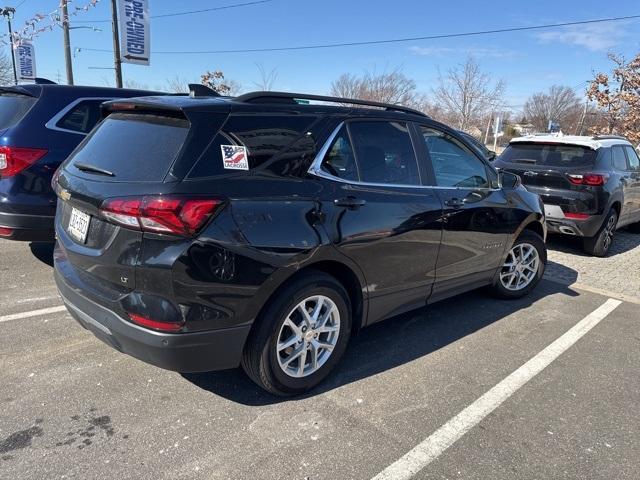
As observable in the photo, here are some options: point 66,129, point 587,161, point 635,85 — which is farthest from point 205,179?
point 635,85

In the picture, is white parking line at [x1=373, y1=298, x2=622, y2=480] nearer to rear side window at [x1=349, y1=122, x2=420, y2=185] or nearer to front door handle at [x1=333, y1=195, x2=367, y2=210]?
front door handle at [x1=333, y1=195, x2=367, y2=210]

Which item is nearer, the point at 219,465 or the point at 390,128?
the point at 219,465

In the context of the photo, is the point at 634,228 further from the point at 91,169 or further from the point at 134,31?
the point at 134,31

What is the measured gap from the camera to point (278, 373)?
2.88 meters

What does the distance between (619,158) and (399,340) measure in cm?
568

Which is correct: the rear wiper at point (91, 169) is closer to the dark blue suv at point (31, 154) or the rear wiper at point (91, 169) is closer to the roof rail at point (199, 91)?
the roof rail at point (199, 91)

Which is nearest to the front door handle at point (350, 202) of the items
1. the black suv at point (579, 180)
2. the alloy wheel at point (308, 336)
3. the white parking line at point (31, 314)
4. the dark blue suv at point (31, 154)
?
the alloy wheel at point (308, 336)

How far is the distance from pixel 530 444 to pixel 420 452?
2.13ft

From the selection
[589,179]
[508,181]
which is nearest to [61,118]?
[508,181]

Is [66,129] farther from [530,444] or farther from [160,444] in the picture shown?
[530,444]

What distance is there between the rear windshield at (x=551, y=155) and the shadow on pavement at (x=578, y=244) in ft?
4.41

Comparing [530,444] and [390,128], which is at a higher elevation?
[390,128]

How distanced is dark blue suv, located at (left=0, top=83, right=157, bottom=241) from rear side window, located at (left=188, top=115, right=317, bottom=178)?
8.78 ft

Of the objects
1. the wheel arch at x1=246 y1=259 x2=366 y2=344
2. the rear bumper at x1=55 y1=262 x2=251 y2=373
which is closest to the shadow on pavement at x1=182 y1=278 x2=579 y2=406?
the wheel arch at x1=246 y1=259 x2=366 y2=344
